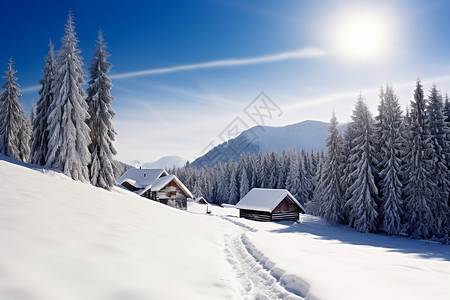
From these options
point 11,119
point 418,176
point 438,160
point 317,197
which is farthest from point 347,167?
point 11,119

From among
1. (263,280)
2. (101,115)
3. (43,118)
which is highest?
(101,115)

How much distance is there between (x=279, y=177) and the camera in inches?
3071

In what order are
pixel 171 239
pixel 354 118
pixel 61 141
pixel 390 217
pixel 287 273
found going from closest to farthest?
pixel 287 273 → pixel 171 239 → pixel 61 141 → pixel 390 217 → pixel 354 118

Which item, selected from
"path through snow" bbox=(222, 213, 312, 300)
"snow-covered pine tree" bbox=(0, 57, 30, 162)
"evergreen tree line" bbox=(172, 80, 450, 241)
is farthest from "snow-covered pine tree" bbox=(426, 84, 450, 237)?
"snow-covered pine tree" bbox=(0, 57, 30, 162)

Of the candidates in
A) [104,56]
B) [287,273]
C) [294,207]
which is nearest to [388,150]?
[294,207]

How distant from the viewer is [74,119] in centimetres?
2280

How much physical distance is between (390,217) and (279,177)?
157ft

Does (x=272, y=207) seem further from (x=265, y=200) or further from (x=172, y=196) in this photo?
(x=172, y=196)

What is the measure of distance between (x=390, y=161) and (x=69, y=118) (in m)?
35.3

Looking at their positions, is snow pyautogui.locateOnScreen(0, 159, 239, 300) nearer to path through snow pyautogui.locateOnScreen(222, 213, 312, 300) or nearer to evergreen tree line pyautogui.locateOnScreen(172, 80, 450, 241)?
path through snow pyautogui.locateOnScreen(222, 213, 312, 300)

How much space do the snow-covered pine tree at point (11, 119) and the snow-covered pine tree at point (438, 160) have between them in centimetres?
5024

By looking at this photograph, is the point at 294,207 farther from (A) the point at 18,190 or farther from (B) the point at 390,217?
(A) the point at 18,190

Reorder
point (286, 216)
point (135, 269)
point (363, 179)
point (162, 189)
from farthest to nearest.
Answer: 1. point (162, 189)
2. point (286, 216)
3. point (363, 179)
4. point (135, 269)

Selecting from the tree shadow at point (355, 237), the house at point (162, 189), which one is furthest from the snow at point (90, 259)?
the house at point (162, 189)
